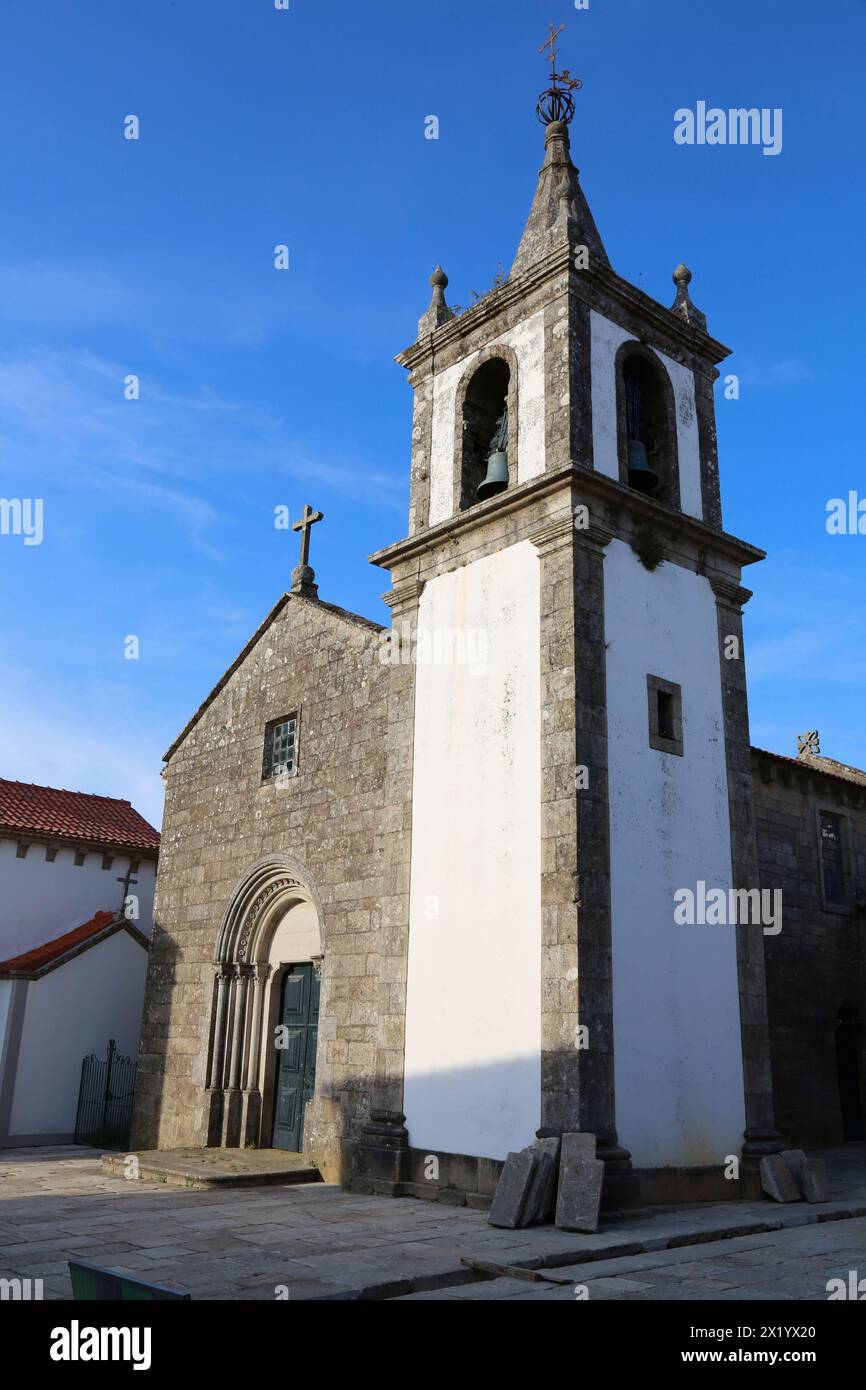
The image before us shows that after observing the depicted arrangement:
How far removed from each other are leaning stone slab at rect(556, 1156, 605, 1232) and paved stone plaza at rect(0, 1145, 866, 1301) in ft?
0.58

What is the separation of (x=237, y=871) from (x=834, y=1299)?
9893 mm

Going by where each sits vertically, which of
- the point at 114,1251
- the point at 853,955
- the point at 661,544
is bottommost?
the point at 114,1251

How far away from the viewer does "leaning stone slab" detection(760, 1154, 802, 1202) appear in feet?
33.6

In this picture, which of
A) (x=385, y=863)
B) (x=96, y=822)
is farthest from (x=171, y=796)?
(x=385, y=863)

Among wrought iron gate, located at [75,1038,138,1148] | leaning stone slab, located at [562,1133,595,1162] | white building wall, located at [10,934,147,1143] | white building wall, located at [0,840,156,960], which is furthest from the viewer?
white building wall, located at [0,840,156,960]

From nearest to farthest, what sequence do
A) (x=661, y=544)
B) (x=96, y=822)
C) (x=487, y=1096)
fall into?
(x=487, y=1096) < (x=661, y=544) < (x=96, y=822)

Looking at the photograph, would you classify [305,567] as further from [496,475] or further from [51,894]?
[51,894]

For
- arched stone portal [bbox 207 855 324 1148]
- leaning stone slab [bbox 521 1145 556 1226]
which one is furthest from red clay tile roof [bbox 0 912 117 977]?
leaning stone slab [bbox 521 1145 556 1226]

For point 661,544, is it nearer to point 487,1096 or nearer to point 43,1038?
point 487,1096

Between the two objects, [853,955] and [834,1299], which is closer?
[834,1299]

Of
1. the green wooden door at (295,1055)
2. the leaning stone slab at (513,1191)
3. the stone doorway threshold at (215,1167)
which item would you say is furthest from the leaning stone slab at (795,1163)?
the green wooden door at (295,1055)

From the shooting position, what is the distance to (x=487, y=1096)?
1008 cm

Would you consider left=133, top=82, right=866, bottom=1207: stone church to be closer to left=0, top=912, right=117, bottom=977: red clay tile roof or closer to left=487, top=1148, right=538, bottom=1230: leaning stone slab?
left=487, top=1148, right=538, bottom=1230: leaning stone slab

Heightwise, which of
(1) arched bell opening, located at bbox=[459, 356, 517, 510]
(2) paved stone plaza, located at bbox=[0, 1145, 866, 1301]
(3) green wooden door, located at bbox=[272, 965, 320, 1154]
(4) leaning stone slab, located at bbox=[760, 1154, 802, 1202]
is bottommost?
(2) paved stone plaza, located at bbox=[0, 1145, 866, 1301]
